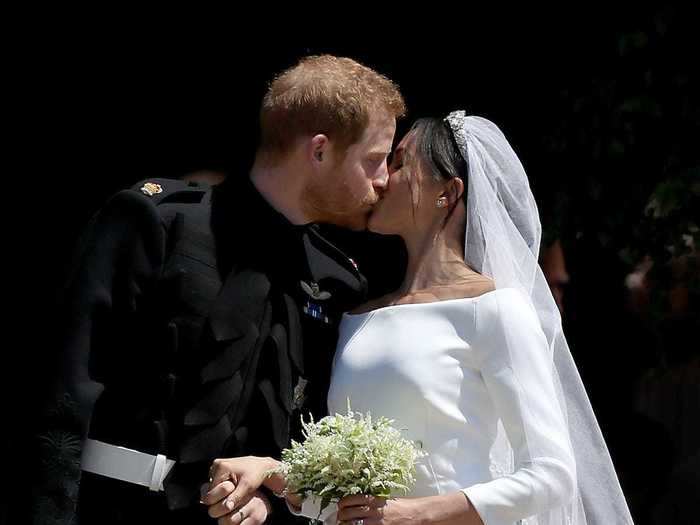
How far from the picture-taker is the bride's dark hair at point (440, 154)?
3.61m

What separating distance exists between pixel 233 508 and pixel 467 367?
681mm

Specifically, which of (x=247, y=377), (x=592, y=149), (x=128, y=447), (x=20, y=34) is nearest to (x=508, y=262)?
(x=247, y=377)

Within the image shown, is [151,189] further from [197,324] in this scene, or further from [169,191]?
[197,324]

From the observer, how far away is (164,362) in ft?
10.8

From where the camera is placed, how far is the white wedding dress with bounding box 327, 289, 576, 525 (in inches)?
128

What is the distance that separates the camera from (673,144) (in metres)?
4.86

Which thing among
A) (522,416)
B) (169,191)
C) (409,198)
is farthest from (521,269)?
(169,191)

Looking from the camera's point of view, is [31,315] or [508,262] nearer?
[508,262]

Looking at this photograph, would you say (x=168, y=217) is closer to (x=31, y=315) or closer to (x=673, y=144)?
(x=673, y=144)

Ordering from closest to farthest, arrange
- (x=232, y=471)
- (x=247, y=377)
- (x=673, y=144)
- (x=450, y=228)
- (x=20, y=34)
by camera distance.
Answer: (x=232, y=471) → (x=247, y=377) → (x=450, y=228) → (x=673, y=144) → (x=20, y=34)

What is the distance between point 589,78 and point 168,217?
219cm

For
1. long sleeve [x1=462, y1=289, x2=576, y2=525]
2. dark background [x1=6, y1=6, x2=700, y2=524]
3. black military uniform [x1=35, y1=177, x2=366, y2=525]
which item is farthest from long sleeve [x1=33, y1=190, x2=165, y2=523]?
dark background [x1=6, y1=6, x2=700, y2=524]

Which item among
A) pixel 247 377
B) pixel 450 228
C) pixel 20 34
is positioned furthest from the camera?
pixel 20 34

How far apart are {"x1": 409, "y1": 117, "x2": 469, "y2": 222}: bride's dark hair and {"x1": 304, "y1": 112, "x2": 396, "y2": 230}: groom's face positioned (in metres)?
0.09
